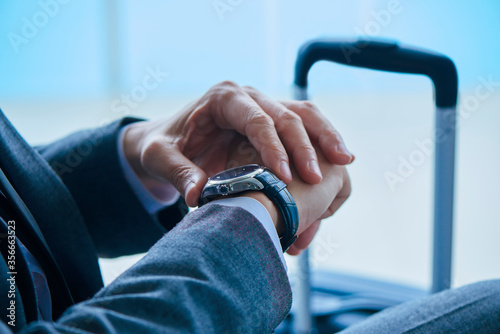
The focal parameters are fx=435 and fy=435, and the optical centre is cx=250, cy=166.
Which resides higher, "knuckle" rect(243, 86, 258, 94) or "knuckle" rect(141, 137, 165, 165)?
"knuckle" rect(243, 86, 258, 94)

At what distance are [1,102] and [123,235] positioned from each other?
658cm

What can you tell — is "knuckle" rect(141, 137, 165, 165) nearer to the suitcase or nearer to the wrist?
the wrist

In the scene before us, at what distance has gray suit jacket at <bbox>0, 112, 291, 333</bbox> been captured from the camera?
36 centimetres

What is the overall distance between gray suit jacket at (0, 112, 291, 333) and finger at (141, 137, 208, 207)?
0.28 ft

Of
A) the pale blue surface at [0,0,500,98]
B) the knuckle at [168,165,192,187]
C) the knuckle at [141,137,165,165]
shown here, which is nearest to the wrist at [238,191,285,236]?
the knuckle at [168,165,192,187]

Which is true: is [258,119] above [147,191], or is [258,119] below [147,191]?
above

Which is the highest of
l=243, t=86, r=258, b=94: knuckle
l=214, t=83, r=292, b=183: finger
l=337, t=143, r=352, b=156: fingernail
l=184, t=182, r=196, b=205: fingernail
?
l=243, t=86, r=258, b=94: knuckle

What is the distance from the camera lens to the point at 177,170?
641 mm

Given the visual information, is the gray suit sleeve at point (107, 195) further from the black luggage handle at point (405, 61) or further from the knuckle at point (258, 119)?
the black luggage handle at point (405, 61)

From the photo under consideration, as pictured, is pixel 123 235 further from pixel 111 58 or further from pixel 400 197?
pixel 111 58

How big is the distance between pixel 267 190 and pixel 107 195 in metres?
0.40

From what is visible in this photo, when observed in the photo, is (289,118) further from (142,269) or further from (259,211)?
(142,269)

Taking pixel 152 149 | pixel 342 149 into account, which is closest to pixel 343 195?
pixel 342 149

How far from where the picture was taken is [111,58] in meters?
4.08
